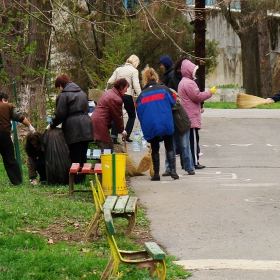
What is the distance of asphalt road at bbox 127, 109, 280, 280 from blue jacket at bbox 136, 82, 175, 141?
81 cm

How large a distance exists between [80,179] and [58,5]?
338 cm

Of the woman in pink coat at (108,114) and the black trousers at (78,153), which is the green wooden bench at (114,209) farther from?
the woman in pink coat at (108,114)

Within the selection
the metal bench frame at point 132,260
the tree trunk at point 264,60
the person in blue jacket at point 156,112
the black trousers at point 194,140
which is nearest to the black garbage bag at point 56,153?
the person in blue jacket at point 156,112

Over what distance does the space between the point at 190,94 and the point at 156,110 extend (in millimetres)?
1158

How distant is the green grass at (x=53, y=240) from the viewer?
6.47 metres

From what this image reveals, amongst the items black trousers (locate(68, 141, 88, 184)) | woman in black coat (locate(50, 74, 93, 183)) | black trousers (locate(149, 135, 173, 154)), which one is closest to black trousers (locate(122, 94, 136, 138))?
black trousers (locate(149, 135, 173, 154))

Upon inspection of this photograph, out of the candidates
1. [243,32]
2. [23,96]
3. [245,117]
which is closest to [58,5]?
[23,96]

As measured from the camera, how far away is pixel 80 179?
1199cm

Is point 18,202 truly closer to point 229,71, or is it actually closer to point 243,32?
point 243,32

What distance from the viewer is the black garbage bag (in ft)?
38.7

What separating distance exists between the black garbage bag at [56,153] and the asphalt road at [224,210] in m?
1.09

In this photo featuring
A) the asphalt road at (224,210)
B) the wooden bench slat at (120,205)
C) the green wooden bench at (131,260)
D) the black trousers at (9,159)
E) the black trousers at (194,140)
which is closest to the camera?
the green wooden bench at (131,260)

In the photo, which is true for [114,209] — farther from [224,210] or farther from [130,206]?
[224,210]

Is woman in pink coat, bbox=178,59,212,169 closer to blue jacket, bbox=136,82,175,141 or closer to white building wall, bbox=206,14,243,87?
blue jacket, bbox=136,82,175,141
